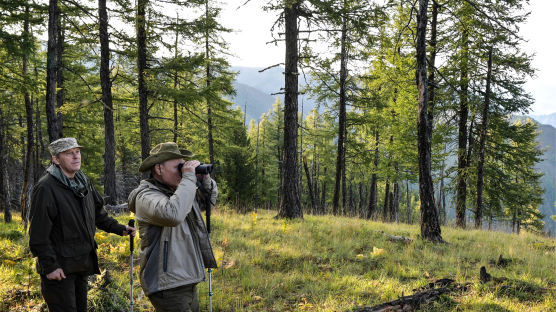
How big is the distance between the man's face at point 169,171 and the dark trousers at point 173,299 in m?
0.90

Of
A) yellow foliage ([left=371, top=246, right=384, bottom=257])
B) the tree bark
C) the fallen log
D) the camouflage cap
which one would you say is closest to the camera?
the camouflage cap

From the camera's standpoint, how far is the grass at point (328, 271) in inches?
178

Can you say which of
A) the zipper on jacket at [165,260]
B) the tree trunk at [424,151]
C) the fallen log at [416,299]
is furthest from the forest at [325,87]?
the zipper on jacket at [165,260]

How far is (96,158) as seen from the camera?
1908cm

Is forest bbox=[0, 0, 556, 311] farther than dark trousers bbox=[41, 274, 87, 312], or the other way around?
forest bbox=[0, 0, 556, 311]

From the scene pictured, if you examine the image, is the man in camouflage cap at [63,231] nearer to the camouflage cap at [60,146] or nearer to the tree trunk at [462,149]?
the camouflage cap at [60,146]

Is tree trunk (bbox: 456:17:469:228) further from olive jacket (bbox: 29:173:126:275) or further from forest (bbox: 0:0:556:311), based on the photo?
olive jacket (bbox: 29:173:126:275)

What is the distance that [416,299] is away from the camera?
14.2 feet

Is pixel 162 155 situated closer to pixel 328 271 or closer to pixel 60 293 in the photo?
pixel 60 293

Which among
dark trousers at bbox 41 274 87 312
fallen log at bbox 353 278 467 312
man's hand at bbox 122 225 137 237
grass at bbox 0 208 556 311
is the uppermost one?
man's hand at bbox 122 225 137 237

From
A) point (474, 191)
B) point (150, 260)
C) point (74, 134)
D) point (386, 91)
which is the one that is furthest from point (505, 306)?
point (74, 134)

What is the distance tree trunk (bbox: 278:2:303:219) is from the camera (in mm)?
10375

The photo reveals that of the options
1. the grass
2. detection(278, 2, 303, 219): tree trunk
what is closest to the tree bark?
the grass

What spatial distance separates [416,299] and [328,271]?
1.90 metres
